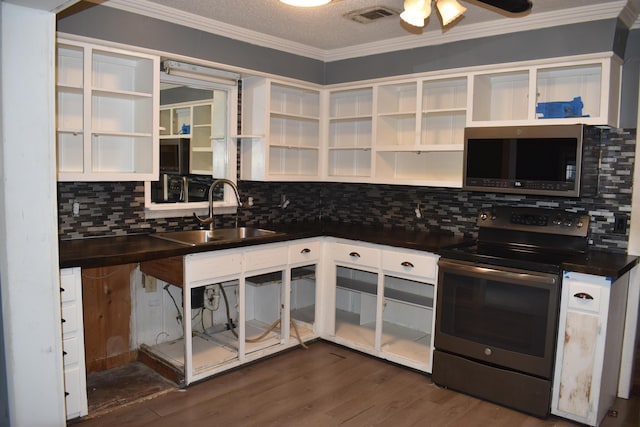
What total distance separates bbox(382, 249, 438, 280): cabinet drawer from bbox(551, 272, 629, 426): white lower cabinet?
31.5 inches

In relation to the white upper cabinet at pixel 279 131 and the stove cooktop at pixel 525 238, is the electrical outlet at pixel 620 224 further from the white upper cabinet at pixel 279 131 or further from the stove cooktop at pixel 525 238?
the white upper cabinet at pixel 279 131

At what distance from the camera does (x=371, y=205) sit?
4301 mm

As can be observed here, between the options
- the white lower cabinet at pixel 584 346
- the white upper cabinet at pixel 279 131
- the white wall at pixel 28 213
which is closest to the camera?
the white wall at pixel 28 213

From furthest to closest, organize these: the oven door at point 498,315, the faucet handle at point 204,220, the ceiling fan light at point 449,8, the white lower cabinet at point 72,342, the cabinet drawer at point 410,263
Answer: the faucet handle at point 204,220
the cabinet drawer at point 410,263
the oven door at point 498,315
the white lower cabinet at point 72,342
the ceiling fan light at point 449,8

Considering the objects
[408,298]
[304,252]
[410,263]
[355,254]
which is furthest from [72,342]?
[408,298]

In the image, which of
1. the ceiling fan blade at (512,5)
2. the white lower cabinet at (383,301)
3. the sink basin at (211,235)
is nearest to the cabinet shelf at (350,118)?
the white lower cabinet at (383,301)

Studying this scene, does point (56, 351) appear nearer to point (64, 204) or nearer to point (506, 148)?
point (64, 204)

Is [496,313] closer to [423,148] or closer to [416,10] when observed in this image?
[423,148]

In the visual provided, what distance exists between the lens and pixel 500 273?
2885 millimetres

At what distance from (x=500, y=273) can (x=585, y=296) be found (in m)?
0.45

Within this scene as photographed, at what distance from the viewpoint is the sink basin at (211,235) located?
11.3 feet

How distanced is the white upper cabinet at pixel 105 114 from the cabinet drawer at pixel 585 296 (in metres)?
2.58

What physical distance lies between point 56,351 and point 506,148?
8.87 feet

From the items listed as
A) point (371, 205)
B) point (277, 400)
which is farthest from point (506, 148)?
point (277, 400)
